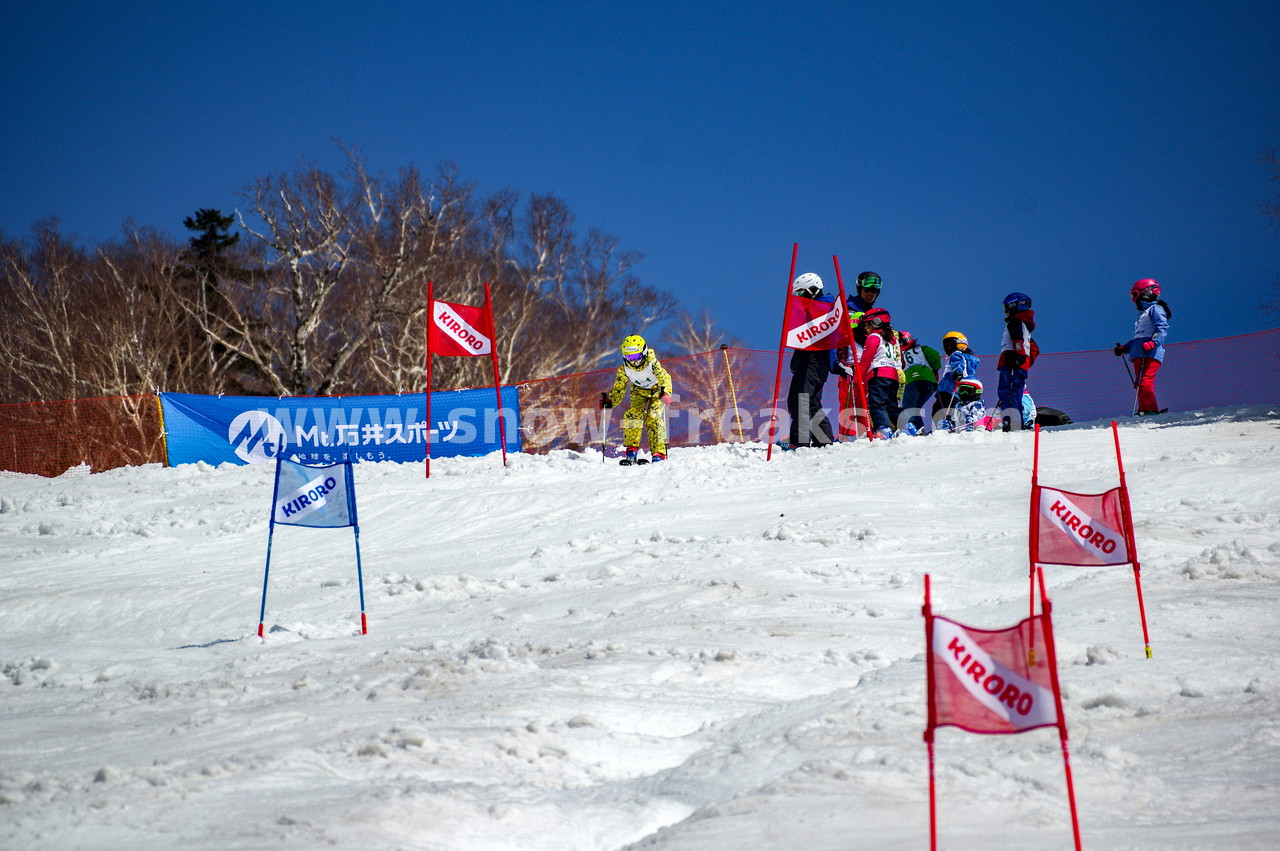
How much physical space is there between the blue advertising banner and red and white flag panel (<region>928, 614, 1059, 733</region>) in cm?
1323

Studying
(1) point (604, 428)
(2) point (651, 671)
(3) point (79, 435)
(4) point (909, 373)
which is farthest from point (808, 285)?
(3) point (79, 435)

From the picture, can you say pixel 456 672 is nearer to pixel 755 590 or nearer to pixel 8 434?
pixel 755 590

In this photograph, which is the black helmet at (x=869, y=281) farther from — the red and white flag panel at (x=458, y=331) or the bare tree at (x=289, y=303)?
the bare tree at (x=289, y=303)

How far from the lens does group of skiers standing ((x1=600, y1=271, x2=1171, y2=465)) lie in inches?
497

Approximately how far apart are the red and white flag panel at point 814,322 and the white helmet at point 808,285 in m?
0.65

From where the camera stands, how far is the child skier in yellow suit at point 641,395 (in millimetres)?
12797

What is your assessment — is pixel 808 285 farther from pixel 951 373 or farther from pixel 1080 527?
pixel 1080 527

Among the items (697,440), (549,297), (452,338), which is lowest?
(697,440)

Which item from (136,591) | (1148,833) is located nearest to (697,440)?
(136,591)

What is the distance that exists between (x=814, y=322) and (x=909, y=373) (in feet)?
8.34

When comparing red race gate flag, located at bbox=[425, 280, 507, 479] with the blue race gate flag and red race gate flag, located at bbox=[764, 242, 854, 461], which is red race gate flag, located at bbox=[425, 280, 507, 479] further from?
the blue race gate flag

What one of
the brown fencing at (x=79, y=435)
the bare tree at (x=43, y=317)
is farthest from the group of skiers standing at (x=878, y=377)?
the bare tree at (x=43, y=317)

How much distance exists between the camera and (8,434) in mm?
17125

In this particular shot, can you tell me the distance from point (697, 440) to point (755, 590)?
40.0 feet
